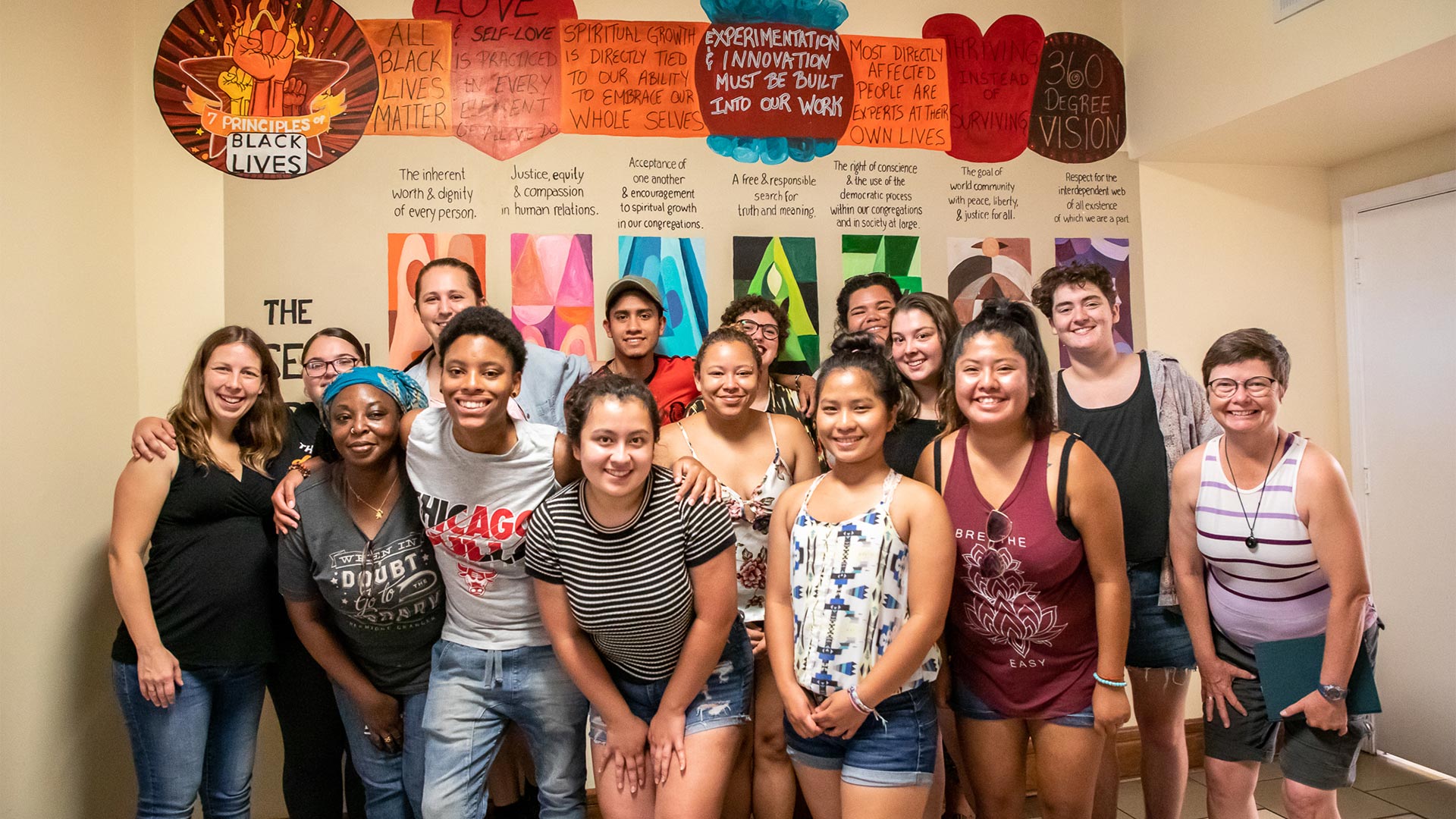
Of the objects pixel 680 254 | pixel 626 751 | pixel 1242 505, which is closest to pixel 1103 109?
pixel 680 254

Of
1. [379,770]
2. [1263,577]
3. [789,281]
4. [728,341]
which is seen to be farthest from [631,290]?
[1263,577]

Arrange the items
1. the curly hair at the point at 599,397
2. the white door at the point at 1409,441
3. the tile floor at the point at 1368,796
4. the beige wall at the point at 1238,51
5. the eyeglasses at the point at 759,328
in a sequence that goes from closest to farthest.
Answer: the curly hair at the point at 599,397 < the beige wall at the point at 1238,51 < the eyeglasses at the point at 759,328 < the tile floor at the point at 1368,796 < the white door at the point at 1409,441

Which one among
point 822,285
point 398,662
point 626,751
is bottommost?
point 626,751

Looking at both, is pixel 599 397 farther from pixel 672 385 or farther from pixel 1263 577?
pixel 1263 577

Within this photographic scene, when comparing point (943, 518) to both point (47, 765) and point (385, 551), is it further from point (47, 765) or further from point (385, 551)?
point (47, 765)

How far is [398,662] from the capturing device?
2221 mm

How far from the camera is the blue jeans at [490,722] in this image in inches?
82.4

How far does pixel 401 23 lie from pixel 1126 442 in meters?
2.97

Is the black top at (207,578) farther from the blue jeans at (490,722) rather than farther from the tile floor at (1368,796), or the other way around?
the tile floor at (1368,796)

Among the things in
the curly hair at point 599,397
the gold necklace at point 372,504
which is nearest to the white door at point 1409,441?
the curly hair at point 599,397

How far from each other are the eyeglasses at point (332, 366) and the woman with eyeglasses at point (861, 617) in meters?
1.67

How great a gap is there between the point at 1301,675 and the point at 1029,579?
0.77m

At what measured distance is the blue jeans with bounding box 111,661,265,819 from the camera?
228 cm

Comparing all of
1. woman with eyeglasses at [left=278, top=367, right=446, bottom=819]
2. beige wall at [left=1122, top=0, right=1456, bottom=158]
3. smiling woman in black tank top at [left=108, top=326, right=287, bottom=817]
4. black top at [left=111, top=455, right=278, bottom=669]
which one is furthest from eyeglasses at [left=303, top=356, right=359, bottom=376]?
beige wall at [left=1122, top=0, right=1456, bottom=158]
